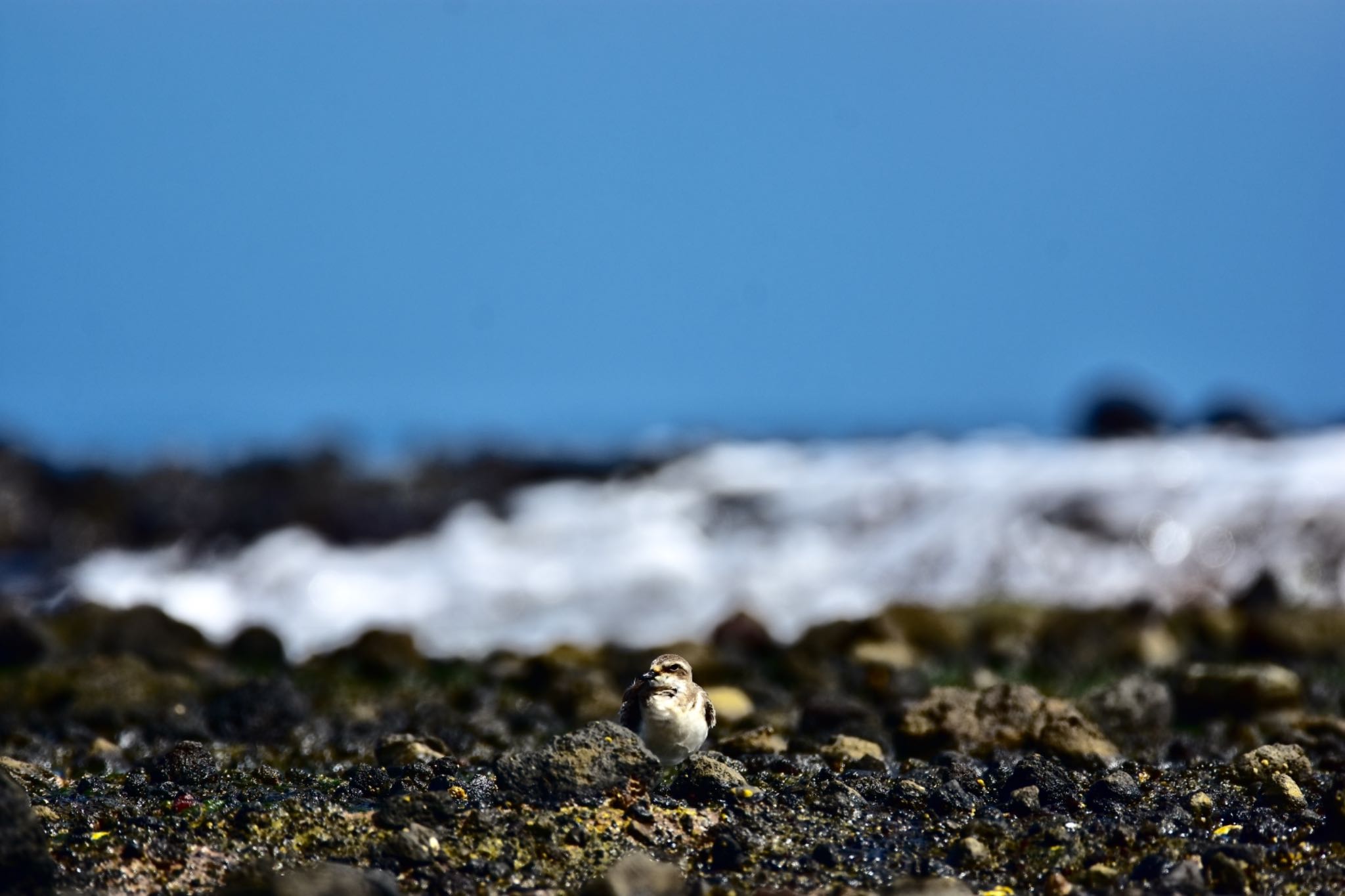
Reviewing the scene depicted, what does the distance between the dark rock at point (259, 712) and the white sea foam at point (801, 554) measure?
6.31m

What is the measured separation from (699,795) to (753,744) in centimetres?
179

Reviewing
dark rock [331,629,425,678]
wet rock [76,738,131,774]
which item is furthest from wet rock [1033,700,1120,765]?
dark rock [331,629,425,678]

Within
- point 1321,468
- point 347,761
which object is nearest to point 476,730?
point 347,761

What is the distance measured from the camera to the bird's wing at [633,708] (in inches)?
316

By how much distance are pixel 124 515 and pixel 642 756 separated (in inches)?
1219

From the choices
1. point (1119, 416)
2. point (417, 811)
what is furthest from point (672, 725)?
point (1119, 416)

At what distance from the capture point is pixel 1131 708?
12.0m

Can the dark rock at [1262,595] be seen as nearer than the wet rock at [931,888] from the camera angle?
No

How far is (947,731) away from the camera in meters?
10.4

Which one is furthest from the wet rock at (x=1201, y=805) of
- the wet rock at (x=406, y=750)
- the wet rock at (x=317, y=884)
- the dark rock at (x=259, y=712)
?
Answer: the dark rock at (x=259, y=712)

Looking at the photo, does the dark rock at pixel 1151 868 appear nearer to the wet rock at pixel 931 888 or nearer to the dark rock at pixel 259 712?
the wet rock at pixel 931 888

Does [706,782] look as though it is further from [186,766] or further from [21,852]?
[21,852]

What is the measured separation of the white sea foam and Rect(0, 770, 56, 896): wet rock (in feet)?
41.8

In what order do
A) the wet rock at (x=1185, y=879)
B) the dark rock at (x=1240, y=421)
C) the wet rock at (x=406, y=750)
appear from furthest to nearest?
the dark rock at (x=1240, y=421) → the wet rock at (x=406, y=750) → the wet rock at (x=1185, y=879)
